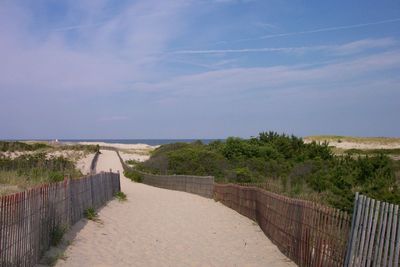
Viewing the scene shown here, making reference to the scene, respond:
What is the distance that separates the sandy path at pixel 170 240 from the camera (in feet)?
37.1

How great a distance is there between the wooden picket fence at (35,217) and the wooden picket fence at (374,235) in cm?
506

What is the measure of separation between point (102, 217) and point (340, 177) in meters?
7.94

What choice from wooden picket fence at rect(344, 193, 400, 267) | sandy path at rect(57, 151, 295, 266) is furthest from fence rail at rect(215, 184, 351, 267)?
wooden picket fence at rect(344, 193, 400, 267)

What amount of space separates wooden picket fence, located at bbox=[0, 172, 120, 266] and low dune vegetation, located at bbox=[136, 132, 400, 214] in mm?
6422

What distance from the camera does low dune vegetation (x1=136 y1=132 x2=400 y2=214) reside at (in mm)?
16953

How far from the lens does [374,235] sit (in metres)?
7.41

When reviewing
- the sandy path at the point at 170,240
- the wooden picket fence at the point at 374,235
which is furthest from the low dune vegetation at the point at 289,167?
the wooden picket fence at the point at 374,235

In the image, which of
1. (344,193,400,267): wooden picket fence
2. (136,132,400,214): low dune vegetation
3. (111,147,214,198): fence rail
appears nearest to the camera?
(344,193,400,267): wooden picket fence

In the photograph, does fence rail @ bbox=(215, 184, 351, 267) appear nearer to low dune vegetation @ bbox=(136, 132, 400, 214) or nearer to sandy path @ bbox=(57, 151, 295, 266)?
sandy path @ bbox=(57, 151, 295, 266)

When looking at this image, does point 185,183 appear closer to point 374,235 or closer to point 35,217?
point 35,217

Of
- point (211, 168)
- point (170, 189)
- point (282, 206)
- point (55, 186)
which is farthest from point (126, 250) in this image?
point (211, 168)

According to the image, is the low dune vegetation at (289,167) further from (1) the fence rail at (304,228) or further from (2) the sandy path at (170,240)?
(2) the sandy path at (170,240)

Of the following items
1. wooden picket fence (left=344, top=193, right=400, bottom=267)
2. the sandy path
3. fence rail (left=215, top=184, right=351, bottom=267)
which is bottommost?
the sandy path

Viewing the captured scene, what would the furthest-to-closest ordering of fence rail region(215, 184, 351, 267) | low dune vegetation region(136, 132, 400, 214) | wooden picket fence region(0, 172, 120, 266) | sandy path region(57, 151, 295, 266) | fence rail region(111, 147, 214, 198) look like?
1. fence rail region(111, 147, 214, 198)
2. low dune vegetation region(136, 132, 400, 214)
3. sandy path region(57, 151, 295, 266)
4. fence rail region(215, 184, 351, 267)
5. wooden picket fence region(0, 172, 120, 266)
